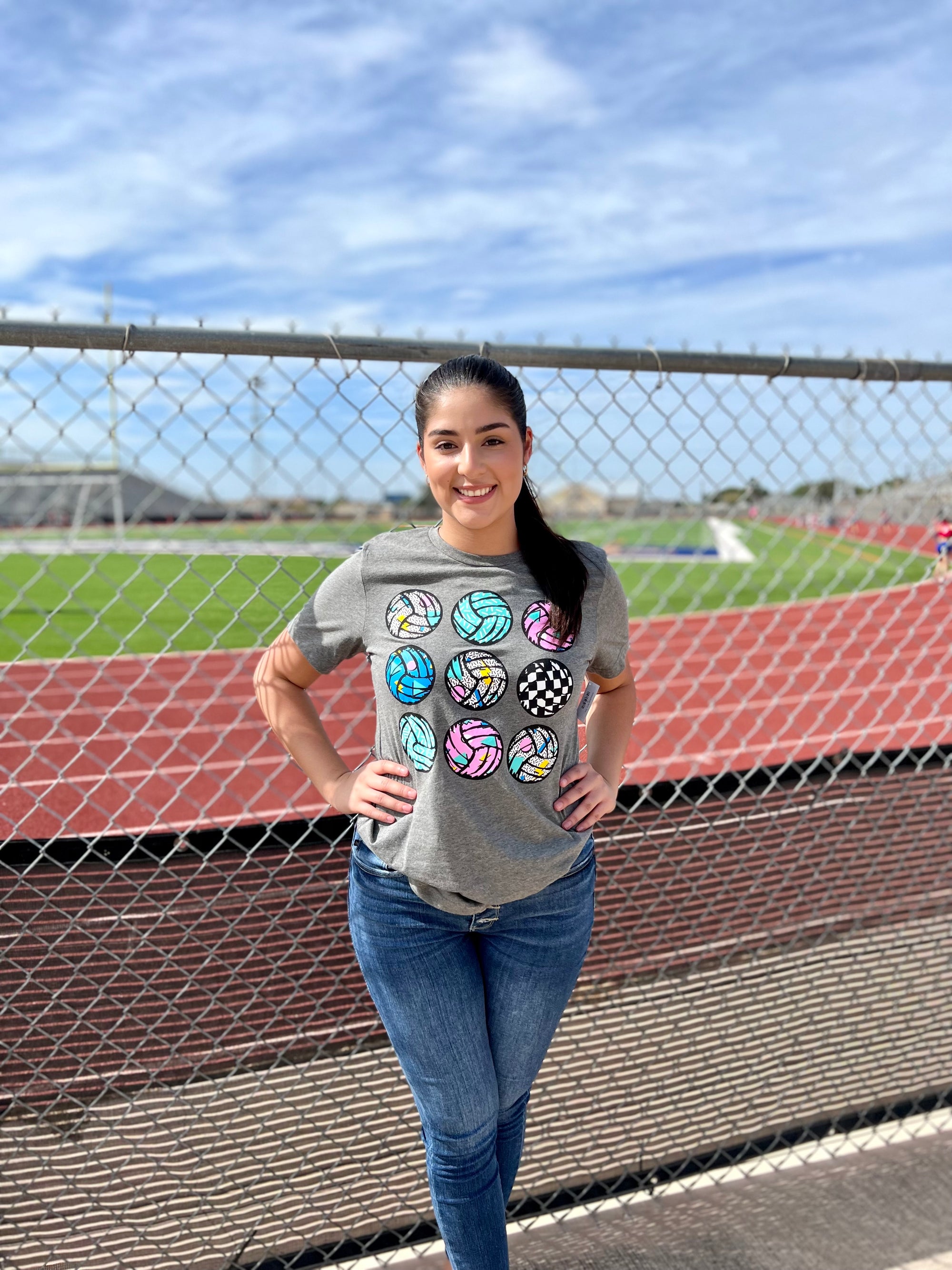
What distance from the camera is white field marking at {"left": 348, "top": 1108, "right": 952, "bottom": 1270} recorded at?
7.21 feet

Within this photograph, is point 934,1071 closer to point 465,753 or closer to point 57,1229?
point 465,753

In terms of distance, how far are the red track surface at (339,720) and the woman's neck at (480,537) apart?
1295 millimetres

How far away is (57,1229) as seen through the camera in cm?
224

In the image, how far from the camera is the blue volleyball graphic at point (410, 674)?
4.75 feet

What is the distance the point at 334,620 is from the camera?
1546 millimetres

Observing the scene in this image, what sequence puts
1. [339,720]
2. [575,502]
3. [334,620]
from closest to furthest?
[334,620]
[575,502]
[339,720]

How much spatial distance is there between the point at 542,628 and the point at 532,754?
197mm

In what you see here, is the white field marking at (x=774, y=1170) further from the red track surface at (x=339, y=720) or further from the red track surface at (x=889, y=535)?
the red track surface at (x=889, y=535)

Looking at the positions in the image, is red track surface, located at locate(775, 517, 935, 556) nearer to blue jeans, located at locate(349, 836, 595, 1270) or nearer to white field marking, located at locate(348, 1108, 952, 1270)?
white field marking, located at locate(348, 1108, 952, 1270)

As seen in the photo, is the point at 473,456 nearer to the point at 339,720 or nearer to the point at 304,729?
the point at 304,729

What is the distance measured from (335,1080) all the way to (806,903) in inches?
95.0

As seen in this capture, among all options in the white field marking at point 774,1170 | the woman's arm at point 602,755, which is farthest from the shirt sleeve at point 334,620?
the white field marking at point 774,1170

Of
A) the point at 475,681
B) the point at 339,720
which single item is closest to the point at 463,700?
the point at 475,681

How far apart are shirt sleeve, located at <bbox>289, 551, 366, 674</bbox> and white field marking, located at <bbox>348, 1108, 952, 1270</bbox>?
5.03 feet
